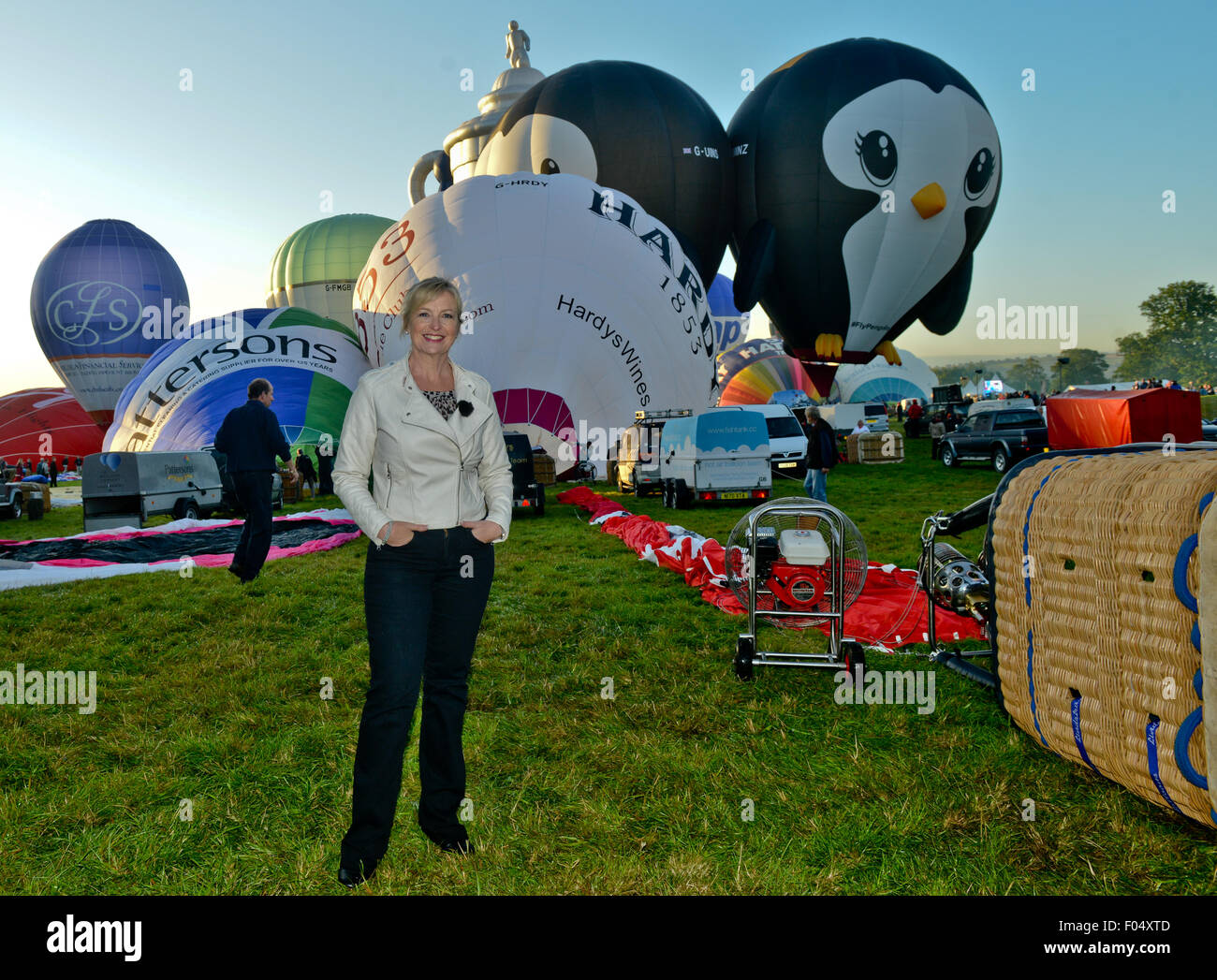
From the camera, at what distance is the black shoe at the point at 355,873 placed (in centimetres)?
268

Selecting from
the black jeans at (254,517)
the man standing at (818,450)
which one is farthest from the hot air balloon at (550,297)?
the black jeans at (254,517)

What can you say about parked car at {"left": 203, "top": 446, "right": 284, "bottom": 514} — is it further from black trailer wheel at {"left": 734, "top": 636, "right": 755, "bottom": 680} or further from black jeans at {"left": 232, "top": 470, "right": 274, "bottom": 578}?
black trailer wheel at {"left": 734, "top": 636, "right": 755, "bottom": 680}

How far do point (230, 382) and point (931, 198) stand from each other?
1950 cm

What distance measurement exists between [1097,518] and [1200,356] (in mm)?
141553

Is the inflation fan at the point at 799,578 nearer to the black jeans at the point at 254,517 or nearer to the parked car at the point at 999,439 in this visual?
the black jeans at the point at 254,517

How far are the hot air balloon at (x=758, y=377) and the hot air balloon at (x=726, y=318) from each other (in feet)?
4.09

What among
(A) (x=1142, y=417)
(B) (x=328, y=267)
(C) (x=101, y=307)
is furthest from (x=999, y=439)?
(C) (x=101, y=307)

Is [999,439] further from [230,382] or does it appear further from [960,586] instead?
[230,382]

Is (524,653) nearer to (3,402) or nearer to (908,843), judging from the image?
(908,843)

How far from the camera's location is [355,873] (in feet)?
8.82

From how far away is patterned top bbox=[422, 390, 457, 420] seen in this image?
281cm

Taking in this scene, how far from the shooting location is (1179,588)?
8.61ft

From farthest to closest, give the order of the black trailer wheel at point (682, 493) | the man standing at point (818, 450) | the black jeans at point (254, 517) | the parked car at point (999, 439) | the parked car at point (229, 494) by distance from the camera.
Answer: the parked car at point (999, 439)
the parked car at point (229, 494)
the black trailer wheel at point (682, 493)
the man standing at point (818, 450)
the black jeans at point (254, 517)
